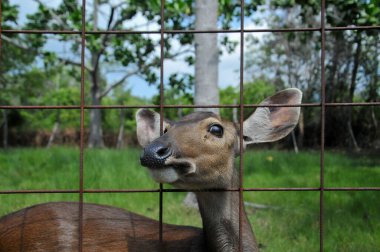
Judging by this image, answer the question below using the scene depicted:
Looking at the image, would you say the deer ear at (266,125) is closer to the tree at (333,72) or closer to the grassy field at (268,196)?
the grassy field at (268,196)

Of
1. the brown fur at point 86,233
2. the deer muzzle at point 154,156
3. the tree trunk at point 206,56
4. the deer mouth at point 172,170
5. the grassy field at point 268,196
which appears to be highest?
the tree trunk at point 206,56

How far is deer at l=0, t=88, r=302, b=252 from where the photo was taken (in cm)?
259

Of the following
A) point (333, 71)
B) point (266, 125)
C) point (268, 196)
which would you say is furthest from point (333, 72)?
point (266, 125)

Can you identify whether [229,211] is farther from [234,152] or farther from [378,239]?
[378,239]

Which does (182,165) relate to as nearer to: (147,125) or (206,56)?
(147,125)

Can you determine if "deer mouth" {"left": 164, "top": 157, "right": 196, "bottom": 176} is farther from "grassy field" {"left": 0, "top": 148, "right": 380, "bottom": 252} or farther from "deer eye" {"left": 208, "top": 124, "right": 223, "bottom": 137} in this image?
"grassy field" {"left": 0, "top": 148, "right": 380, "bottom": 252}

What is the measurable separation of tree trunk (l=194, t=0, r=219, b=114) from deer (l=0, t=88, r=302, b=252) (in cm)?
A: 293

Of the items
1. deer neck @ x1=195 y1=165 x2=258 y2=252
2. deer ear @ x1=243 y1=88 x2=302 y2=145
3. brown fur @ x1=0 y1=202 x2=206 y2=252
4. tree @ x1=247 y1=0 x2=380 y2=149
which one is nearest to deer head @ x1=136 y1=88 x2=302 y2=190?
deer ear @ x1=243 y1=88 x2=302 y2=145

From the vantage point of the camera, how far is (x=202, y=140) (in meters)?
2.71

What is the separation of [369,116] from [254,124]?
15445 mm

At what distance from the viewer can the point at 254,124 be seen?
312 cm

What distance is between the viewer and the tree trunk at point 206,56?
621cm

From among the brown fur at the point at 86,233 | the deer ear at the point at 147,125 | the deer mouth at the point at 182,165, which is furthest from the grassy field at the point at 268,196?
the deer mouth at the point at 182,165

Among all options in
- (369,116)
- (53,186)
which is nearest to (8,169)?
(53,186)
